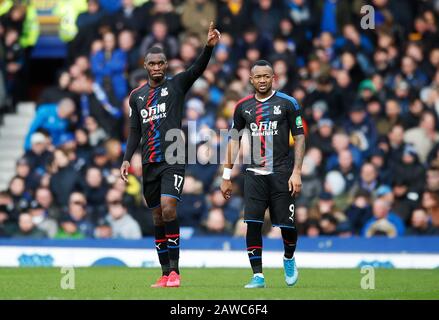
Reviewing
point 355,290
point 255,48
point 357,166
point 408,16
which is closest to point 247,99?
point 355,290

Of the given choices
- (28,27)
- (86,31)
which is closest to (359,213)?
(86,31)

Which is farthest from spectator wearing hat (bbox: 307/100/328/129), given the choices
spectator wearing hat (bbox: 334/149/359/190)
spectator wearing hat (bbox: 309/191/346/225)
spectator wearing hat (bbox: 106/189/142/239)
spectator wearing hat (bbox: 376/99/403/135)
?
spectator wearing hat (bbox: 106/189/142/239)

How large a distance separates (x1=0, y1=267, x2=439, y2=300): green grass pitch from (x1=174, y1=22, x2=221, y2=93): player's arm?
2.34 m

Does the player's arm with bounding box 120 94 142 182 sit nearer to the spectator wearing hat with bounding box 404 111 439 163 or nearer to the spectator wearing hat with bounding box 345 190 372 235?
the spectator wearing hat with bounding box 345 190 372 235

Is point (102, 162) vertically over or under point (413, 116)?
under

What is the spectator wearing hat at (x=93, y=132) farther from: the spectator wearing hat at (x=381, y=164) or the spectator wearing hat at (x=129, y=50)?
the spectator wearing hat at (x=381, y=164)

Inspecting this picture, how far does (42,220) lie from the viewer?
63.2 ft

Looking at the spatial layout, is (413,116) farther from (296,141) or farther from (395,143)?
(296,141)

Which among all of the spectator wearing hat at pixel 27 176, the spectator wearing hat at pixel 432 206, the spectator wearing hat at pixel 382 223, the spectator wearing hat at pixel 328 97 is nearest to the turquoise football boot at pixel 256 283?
the spectator wearing hat at pixel 382 223

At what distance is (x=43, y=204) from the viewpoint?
19.4m

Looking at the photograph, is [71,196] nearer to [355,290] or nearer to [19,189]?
[19,189]

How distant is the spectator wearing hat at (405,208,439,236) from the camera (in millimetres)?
17875

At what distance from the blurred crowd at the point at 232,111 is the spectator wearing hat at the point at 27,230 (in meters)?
0.02

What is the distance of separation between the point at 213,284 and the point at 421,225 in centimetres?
538
